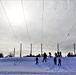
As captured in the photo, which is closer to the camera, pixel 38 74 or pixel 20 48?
pixel 38 74

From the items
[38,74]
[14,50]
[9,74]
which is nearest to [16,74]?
[9,74]

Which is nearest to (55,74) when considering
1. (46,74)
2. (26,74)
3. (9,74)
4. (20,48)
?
(46,74)

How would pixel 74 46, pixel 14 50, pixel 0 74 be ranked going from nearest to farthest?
pixel 0 74
pixel 74 46
pixel 14 50

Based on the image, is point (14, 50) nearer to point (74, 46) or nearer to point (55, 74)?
point (74, 46)

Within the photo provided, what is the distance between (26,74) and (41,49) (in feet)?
276

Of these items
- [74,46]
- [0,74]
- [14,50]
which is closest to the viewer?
[0,74]

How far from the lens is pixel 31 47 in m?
104

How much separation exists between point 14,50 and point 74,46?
107 ft

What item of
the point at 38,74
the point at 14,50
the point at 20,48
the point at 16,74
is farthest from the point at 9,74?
the point at 14,50

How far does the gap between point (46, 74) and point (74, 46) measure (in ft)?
272

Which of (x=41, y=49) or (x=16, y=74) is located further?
(x=41, y=49)

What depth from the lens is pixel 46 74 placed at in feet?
68.0

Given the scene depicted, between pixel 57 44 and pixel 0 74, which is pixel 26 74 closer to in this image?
pixel 0 74

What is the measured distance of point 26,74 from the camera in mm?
20625
